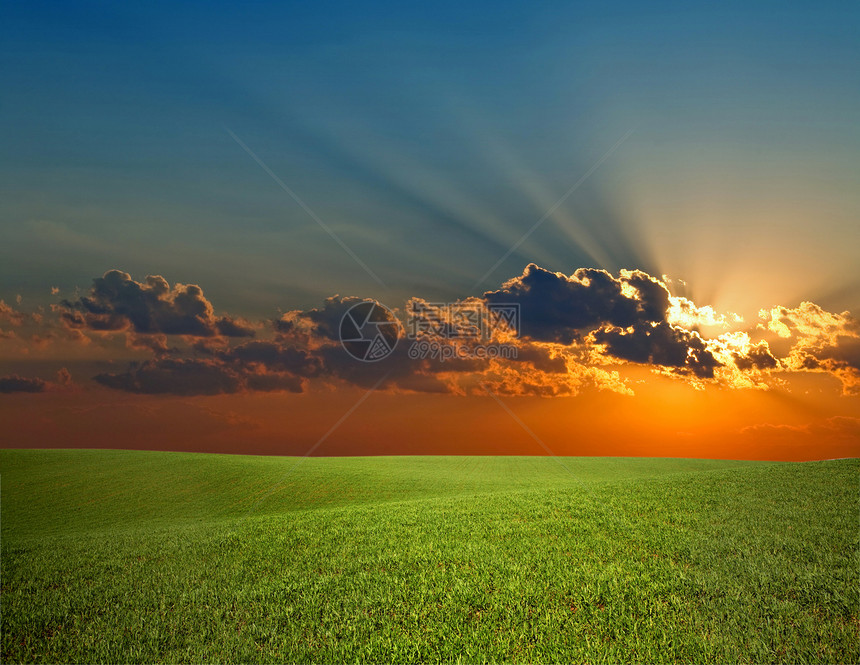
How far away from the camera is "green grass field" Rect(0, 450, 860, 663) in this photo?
8047 mm

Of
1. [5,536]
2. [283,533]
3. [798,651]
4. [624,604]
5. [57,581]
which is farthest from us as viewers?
[5,536]

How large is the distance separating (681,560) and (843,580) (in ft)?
9.92

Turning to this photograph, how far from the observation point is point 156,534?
17234 millimetres

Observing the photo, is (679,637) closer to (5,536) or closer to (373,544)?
(373,544)

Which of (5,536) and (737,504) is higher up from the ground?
(737,504)

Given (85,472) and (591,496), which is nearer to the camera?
(591,496)

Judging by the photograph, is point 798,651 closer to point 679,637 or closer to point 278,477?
point 679,637

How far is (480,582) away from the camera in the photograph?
10.0 metres

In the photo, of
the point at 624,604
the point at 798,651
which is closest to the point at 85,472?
the point at 624,604

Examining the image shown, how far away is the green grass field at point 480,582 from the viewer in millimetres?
8047

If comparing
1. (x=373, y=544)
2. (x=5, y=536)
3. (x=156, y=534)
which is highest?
(x=373, y=544)

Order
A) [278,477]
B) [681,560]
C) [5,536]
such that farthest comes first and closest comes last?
[278,477]
[5,536]
[681,560]

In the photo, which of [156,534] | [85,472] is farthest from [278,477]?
[156,534]

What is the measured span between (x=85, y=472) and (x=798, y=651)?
1677 inches
